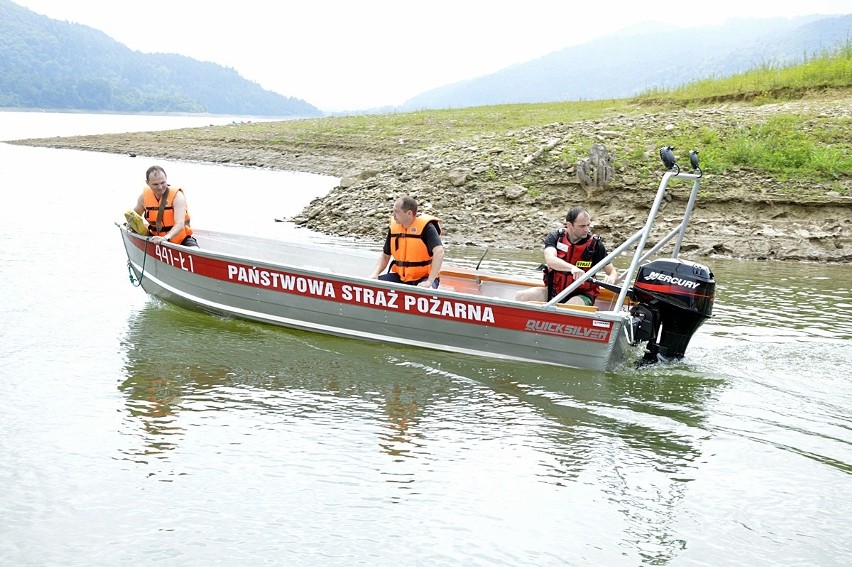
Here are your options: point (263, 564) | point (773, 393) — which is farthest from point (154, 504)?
point (773, 393)

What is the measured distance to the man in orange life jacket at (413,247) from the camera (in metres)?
9.88

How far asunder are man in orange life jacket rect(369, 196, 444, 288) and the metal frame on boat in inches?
18.2

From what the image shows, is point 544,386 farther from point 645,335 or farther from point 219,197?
point 219,197

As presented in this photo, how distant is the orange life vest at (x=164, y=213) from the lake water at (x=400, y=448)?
0.95m

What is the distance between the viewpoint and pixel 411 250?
10070 millimetres

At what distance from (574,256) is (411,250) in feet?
5.69

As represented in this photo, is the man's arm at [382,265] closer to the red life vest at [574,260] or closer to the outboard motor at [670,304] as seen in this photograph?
the red life vest at [574,260]

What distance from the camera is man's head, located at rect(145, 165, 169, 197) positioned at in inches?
450

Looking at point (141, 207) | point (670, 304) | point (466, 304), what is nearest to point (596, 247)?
point (670, 304)

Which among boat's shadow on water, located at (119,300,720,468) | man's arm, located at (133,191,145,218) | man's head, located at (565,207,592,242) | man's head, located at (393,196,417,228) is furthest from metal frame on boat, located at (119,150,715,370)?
man's head, located at (393,196,417,228)

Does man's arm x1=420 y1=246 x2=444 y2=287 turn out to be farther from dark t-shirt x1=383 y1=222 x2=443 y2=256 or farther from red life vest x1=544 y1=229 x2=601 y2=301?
red life vest x1=544 y1=229 x2=601 y2=301

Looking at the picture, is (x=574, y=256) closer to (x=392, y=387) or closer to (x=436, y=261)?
(x=436, y=261)

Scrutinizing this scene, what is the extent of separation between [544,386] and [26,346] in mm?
5191

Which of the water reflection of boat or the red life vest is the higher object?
the red life vest
